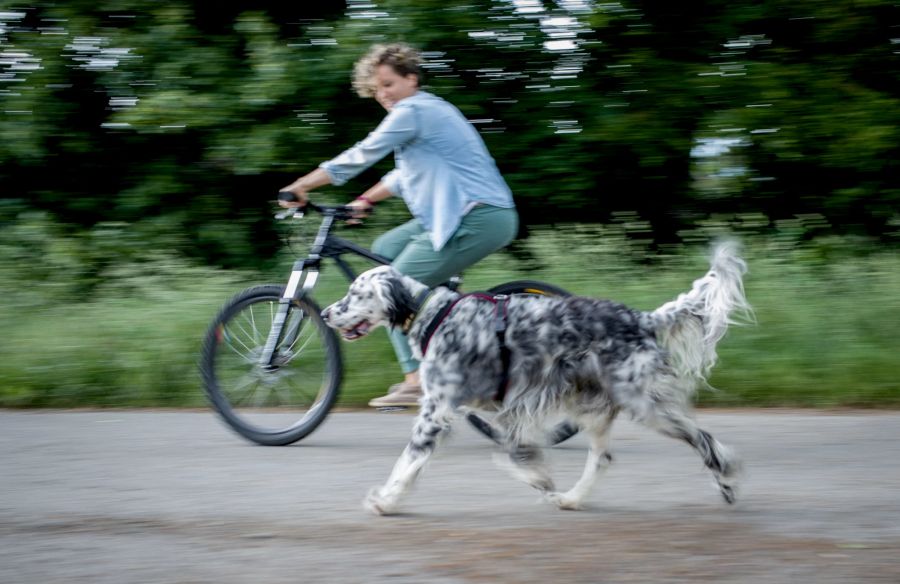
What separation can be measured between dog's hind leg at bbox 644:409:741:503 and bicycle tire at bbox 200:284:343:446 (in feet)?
6.87

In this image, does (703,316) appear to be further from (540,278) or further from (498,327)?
Answer: (540,278)

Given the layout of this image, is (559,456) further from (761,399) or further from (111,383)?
(111,383)

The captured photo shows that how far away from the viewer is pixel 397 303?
517 centimetres

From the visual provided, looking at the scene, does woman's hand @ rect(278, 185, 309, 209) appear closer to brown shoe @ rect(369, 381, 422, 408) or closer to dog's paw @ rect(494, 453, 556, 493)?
brown shoe @ rect(369, 381, 422, 408)

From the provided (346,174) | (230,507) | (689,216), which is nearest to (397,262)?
(346,174)

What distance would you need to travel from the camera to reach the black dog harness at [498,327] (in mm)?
5035

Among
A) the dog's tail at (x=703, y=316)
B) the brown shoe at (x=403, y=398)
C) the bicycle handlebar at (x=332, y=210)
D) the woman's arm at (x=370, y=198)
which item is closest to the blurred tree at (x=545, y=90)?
the woman's arm at (x=370, y=198)

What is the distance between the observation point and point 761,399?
738 centimetres

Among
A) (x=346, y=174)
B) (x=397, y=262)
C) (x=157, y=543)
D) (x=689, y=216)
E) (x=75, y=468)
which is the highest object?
(x=346, y=174)

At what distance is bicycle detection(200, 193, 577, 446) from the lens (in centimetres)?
623

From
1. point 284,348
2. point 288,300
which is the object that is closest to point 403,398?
point 284,348

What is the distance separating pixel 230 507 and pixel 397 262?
171cm

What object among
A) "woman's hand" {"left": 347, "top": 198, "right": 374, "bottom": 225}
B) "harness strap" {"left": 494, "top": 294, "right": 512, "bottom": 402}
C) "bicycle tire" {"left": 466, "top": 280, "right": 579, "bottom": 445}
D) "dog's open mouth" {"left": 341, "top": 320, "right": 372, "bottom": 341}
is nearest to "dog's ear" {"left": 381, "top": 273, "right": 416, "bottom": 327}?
"dog's open mouth" {"left": 341, "top": 320, "right": 372, "bottom": 341}

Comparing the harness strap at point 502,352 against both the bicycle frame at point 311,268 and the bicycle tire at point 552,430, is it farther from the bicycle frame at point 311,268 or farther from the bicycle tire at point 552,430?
the bicycle frame at point 311,268
